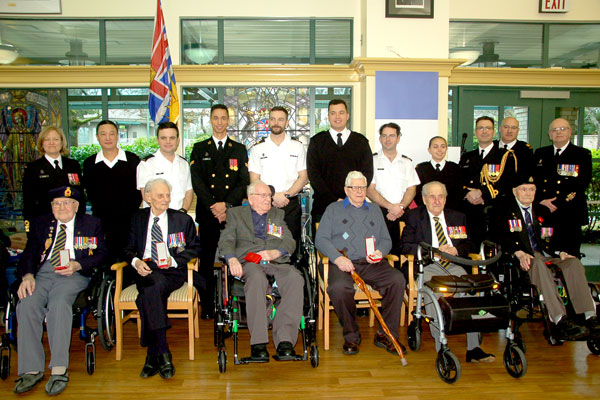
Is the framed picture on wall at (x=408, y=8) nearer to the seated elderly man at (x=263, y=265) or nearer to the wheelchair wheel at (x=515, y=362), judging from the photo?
the seated elderly man at (x=263, y=265)

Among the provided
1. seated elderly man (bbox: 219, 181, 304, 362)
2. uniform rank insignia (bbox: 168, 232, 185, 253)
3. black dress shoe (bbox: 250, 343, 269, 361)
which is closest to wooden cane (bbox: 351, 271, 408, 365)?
seated elderly man (bbox: 219, 181, 304, 362)

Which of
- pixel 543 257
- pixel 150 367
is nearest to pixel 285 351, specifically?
pixel 150 367

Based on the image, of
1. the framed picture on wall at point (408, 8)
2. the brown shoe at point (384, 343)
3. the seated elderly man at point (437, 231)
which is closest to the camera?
the brown shoe at point (384, 343)

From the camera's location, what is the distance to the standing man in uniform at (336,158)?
3.58 m

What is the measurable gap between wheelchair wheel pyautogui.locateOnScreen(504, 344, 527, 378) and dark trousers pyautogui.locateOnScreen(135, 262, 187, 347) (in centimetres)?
216

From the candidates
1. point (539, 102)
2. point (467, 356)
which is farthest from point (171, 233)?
point (539, 102)

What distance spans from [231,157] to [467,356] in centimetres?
234

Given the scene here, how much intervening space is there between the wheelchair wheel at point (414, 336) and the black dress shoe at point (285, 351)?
0.90 meters

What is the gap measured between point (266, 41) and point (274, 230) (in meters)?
3.04

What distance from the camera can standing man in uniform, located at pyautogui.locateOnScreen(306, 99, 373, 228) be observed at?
11.7 ft

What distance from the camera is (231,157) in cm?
358

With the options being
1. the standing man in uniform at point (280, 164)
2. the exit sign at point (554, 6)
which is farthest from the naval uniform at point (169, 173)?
the exit sign at point (554, 6)

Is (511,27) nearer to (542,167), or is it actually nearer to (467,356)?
(542,167)

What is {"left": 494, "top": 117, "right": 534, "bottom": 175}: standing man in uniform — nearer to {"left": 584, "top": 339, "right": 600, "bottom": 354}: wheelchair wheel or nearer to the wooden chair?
{"left": 584, "top": 339, "right": 600, "bottom": 354}: wheelchair wheel
